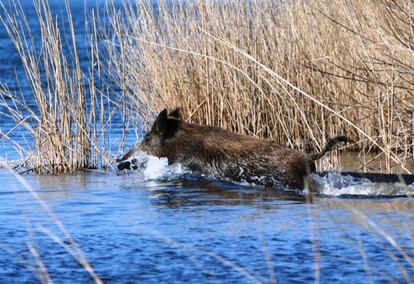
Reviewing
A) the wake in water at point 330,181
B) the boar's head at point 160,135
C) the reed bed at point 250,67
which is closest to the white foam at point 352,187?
the wake in water at point 330,181

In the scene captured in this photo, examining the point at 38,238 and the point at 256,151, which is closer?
the point at 38,238

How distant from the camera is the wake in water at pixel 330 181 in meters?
8.30

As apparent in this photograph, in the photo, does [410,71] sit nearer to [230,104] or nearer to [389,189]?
[389,189]

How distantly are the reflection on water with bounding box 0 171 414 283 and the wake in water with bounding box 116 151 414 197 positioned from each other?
26 centimetres

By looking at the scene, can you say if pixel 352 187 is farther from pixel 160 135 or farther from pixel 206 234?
pixel 206 234

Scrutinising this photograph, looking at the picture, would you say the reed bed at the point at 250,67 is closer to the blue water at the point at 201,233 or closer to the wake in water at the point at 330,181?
the wake in water at the point at 330,181

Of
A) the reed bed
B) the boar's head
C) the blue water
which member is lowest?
the blue water

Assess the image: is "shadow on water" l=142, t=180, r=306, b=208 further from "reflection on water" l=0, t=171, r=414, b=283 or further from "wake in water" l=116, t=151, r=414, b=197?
"wake in water" l=116, t=151, r=414, b=197

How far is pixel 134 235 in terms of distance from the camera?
21.6 ft

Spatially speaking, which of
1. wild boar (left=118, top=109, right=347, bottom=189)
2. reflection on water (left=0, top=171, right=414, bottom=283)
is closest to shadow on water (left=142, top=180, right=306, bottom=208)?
reflection on water (left=0, top=171, right=414, bottom=283)

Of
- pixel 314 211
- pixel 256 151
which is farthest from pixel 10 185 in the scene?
pixel 314 211

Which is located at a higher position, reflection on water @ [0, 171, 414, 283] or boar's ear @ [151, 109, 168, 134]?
boar's ear @ [151, 109, 168, 134]

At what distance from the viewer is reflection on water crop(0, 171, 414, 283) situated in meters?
5.53

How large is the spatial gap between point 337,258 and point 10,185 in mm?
4187
